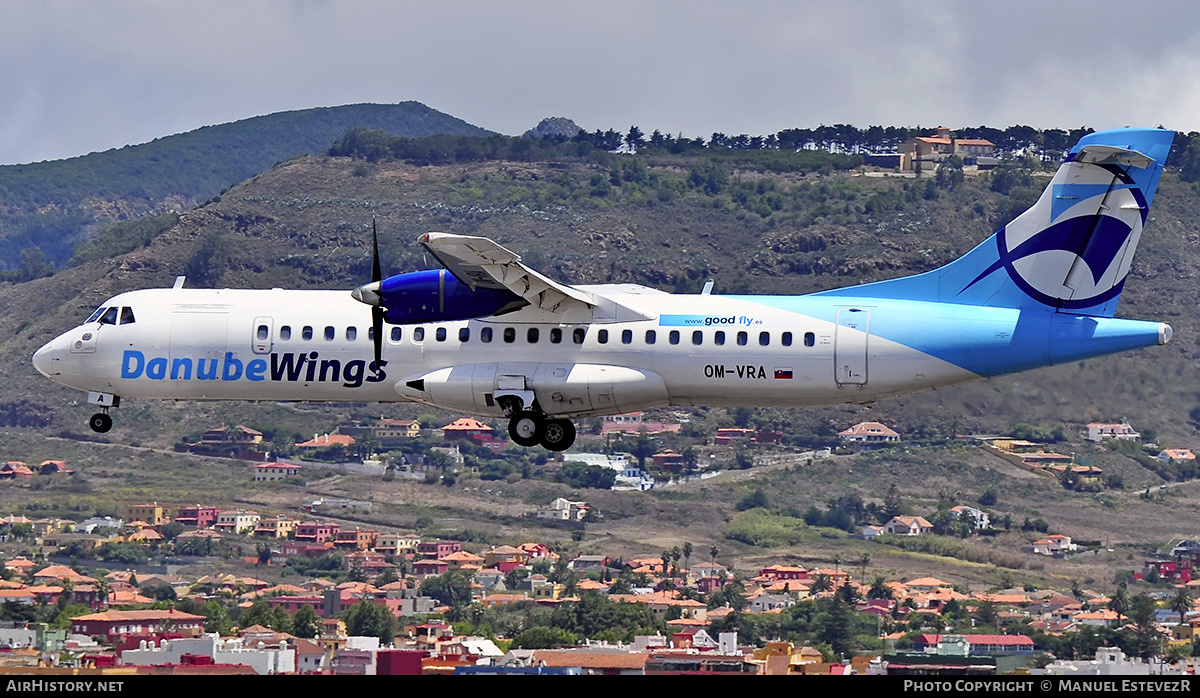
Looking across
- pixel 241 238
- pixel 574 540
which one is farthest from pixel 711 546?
pixel 241 238

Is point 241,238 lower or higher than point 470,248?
higher

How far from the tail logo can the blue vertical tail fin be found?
2 centimetres

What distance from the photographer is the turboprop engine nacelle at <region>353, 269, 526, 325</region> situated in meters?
34.4

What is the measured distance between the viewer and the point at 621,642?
64.3 m

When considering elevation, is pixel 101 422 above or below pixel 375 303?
below

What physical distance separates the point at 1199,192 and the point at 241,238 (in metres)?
79.5

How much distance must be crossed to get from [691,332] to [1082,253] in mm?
7624

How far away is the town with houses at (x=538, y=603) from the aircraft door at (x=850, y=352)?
18.4m

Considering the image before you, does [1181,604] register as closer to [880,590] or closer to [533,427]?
[880,590]

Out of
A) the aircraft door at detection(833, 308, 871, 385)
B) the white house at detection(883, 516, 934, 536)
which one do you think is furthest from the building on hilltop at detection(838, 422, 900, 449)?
the aircraft door at detection(833, 308, 871, 385)

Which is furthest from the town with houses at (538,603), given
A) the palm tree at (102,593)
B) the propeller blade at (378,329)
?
the propeller blade at (378,329)

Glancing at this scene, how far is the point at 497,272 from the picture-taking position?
1342 inches

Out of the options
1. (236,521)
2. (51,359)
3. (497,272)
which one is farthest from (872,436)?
(497,272)
